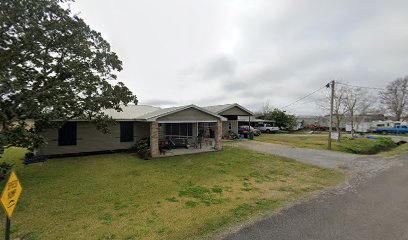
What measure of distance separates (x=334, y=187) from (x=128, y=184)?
347 inches

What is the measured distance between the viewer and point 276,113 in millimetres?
44062

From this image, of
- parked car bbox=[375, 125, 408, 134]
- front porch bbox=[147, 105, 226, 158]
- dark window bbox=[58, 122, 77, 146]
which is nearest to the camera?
front porch bbox=[147, 105, 226, 158]

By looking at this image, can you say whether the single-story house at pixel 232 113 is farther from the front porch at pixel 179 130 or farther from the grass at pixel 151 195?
the grass at pixel 151 195

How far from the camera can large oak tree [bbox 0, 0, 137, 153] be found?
828cm

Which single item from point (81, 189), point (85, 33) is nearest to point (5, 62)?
point (85, 33)

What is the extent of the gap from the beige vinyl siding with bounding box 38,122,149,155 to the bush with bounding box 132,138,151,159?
687 millimetres

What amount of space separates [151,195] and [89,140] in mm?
10213

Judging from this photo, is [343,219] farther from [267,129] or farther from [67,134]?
[267,129]

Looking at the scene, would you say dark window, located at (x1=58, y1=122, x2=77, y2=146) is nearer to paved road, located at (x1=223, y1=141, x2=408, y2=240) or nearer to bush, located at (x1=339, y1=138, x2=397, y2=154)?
paved road, located at (x1=223, y1=141, x2=408, y2=240)

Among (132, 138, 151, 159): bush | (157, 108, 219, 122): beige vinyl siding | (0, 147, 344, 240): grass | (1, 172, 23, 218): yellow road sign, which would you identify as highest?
(157, 108, 219, 122): beige vinyl siding

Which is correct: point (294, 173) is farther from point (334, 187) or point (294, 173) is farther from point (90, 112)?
point (90, 112)

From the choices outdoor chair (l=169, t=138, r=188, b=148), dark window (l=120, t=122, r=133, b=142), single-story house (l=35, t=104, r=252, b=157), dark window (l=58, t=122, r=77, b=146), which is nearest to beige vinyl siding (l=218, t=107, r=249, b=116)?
single-story house (l=35, t=104, r=252, b=157)

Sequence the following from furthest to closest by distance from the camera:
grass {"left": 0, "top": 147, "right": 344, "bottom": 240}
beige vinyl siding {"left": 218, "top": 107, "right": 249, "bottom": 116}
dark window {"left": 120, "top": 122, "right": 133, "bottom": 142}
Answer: beige vinyl siding {"left": 218, "top": 107, "right": 249, "bottom": 116}
dark window {"left": 120, "top": 122, "right": 133, "bottom": 142}
grass {"left": 0, "top": 147, "right": 344, "bottom": 240}

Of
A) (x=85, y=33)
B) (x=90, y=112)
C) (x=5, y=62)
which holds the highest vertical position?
(x=85, y=33)
